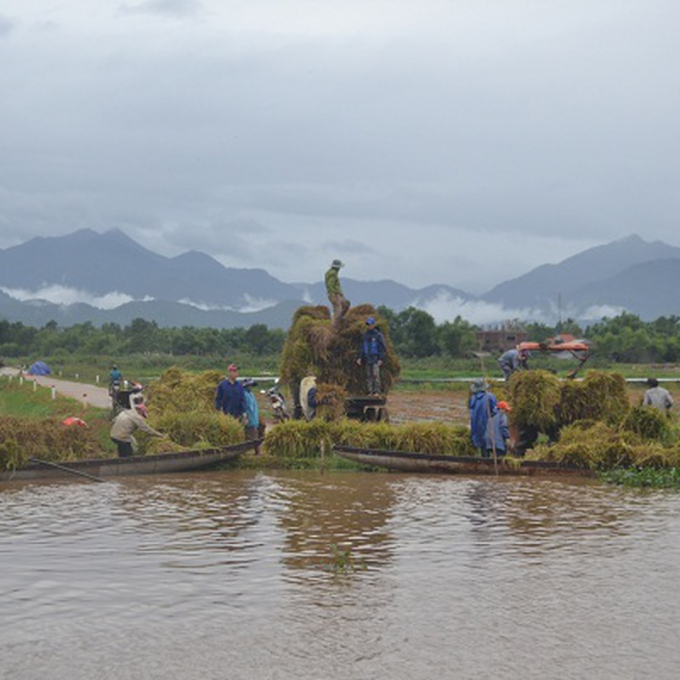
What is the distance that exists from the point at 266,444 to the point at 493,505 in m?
6.69

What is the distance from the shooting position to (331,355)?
24.1 meters

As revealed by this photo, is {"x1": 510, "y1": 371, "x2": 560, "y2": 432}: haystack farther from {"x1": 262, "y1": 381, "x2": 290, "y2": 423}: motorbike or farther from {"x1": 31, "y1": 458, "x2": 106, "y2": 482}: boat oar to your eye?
{"x1": 31, "y1": 458, "x2": 106, "y2": 482}: boat oar

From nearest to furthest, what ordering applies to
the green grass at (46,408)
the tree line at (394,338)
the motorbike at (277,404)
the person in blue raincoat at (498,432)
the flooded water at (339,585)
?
the flooded water at (339,585) < the person in blue raincoat at (498,432) < the motorbike at (277,404) < the green grass at (46,408) < the tree line at (394,338)

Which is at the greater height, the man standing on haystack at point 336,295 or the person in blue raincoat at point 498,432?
the man standing on haystack at point 336,295

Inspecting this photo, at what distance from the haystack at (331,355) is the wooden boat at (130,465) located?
10.1 ft

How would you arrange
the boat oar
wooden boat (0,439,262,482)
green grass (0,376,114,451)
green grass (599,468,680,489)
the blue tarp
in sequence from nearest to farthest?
green grass (599,468,680,489) < the boat oar < wooden boat (0,439,262,482) < green grass (0,376,114,451) < the blue tarp

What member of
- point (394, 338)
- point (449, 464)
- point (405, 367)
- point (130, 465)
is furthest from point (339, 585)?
point (394, 338)

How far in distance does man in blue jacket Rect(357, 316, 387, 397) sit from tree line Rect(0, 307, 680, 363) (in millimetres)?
69422

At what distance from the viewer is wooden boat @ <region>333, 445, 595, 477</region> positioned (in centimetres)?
1958

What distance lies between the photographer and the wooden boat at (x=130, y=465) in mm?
18906

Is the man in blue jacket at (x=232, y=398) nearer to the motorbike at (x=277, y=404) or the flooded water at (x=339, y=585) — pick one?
the motorbike at (x=277, y=404)

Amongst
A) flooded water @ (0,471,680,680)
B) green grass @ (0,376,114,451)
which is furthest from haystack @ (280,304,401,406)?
Result: flooded water @ (0,471,680,680)

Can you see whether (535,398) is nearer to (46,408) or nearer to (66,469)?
(66,469)

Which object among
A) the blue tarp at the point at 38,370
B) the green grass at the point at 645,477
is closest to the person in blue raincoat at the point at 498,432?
the green grass at the point at 645,477
